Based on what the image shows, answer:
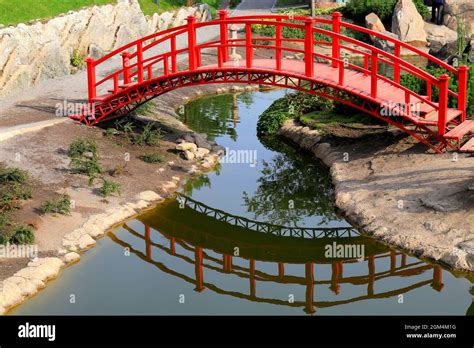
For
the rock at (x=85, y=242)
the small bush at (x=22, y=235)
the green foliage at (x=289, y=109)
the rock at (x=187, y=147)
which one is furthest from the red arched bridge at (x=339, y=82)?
the small bush at (x=22, y=235)

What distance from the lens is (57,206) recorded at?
75.7ft

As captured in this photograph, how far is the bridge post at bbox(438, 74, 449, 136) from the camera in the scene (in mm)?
24344

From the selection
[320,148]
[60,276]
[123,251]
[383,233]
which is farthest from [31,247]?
[320,148]

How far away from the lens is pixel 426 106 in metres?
25.8

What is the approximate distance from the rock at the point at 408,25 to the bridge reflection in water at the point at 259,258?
78.0 feet

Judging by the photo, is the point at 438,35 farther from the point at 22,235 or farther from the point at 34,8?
the point at 22,235

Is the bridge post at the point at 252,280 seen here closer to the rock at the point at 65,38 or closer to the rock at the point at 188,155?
the rock at the point at 188,155

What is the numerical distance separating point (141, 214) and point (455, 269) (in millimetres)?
8625

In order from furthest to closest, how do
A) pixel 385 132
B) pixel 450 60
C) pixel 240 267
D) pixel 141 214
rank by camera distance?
pixel 450 60 < pixel 385 132 < pixel 141 214 < pixel 240 267

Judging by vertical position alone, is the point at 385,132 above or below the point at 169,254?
above

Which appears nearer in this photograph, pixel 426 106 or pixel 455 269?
pixel 455 269

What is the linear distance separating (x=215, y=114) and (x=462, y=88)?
40.6 feet

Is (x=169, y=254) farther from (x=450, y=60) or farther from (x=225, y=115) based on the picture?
(x=450, y=60)

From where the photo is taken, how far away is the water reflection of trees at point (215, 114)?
33.1m
